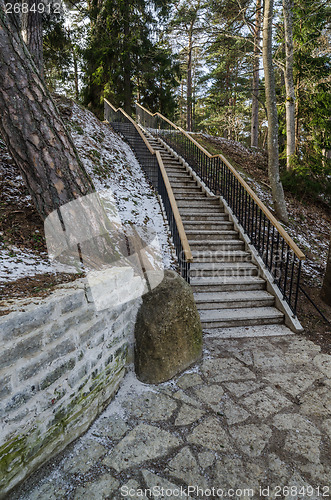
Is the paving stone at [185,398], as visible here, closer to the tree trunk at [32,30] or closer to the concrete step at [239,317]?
the concrete step at [239,317]

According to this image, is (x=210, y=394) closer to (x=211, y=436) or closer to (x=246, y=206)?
(x=211, y=436)

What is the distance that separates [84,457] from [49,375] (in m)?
0.65

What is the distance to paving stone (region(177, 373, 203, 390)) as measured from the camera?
9.08 ft

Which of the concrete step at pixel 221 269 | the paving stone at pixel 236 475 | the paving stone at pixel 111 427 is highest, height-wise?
the concrete step at pixel 221 269

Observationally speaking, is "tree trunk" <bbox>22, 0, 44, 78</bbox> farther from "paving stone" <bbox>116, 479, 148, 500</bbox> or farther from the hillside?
"paving stone" <bbox>116, 479, 148, 500</bbox>

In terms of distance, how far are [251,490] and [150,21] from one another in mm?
15565

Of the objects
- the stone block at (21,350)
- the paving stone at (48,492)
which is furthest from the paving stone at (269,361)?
the stone block at (21,350)

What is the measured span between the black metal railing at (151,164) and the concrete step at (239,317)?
593mm

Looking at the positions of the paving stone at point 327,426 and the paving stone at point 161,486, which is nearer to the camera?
the paving stone at point 161,486

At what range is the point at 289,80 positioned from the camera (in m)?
7.61

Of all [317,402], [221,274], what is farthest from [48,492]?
[221,274]

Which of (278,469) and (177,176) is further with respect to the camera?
(177,176)

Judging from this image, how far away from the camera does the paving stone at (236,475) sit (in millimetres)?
1804

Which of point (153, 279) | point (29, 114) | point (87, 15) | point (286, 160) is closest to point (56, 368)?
point (153, 279)
